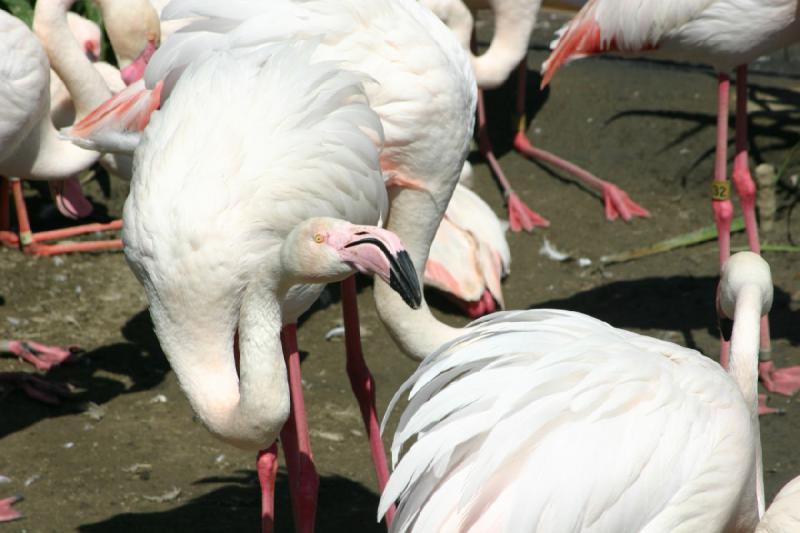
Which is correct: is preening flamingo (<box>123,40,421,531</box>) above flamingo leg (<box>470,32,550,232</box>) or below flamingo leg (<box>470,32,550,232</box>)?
above

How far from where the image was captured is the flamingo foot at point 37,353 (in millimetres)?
5266

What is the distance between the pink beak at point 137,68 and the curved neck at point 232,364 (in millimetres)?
2712

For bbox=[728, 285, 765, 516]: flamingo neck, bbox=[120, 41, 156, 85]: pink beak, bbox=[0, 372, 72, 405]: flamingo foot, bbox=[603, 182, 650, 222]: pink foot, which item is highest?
bbox=[728, 285, 765, 516]: flamingo neck

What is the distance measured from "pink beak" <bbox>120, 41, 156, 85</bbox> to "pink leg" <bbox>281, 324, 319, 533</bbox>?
7.31 ft

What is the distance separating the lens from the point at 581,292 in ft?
19.7

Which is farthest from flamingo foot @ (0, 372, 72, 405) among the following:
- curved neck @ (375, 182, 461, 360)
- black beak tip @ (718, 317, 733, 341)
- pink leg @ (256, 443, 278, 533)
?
black beak tip @ (718, 317, 733, 341)

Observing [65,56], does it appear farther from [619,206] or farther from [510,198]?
[619,206]

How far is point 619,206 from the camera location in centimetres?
662

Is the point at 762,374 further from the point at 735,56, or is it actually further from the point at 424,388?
the point at 424,388

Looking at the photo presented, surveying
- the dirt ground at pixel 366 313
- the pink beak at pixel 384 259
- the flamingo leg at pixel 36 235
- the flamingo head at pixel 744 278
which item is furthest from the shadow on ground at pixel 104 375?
the flamingo head at pixel 744 278

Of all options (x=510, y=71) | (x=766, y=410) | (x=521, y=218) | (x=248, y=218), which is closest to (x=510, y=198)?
(x=521, y=218)

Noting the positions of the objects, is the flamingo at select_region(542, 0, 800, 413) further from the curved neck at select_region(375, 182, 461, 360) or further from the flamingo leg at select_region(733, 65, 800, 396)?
the curved neck at select_region(375, 182, 461, 360)

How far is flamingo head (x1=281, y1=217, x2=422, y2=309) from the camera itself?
117 inches

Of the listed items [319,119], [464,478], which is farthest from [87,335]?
[464,478]
